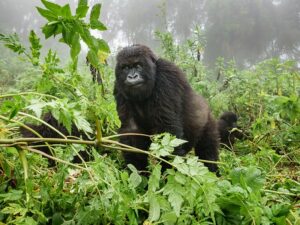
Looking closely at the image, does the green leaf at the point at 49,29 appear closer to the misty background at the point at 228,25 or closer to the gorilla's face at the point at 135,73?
the gorilla's face at the point at 135,73

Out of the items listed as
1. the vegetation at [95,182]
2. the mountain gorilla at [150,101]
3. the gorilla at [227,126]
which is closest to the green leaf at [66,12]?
the vegetation at [95,182]

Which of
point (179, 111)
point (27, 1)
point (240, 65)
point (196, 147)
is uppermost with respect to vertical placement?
point (27, 1)

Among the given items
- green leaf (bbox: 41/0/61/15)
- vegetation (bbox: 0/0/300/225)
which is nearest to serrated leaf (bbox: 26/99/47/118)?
vegetation (bbox: 0/0/300/225)

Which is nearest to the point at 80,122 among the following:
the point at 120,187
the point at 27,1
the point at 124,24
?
the point at 120,187

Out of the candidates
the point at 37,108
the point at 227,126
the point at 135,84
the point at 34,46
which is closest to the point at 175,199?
the point at 37,108

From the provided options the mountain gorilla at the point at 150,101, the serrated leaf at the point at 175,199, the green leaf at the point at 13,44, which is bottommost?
the serrated leaf at the point at 175,199

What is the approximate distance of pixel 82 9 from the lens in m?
1.25

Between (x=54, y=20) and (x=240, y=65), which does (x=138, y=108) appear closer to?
(x=54, y=20)

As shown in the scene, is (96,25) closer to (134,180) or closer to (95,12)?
(95,12)

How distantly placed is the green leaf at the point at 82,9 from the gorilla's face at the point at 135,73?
6.91 feet

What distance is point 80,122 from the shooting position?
4.41 feet

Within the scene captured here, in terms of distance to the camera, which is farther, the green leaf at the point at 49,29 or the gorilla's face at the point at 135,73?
the gorilla's face at the point at 135,73

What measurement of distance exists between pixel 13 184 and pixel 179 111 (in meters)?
1.92

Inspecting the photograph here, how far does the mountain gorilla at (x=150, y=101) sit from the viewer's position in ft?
10.9
